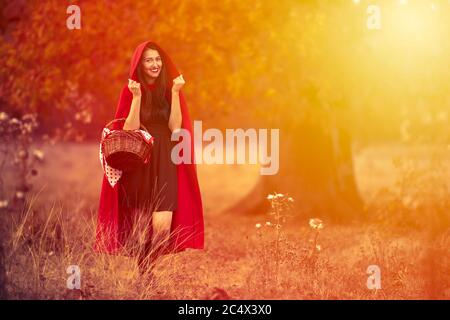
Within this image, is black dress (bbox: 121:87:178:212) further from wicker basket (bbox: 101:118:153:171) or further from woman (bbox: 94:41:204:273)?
wicker basket (bbox: 101:118:153:171)

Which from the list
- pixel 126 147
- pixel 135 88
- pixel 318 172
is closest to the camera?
pixel 126 147

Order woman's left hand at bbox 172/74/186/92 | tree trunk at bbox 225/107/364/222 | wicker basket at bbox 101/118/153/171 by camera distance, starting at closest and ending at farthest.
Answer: wicker basket at bbox 101/118/153/171
woman's left hand at bbox 172/74/186/92
tree trunk at bbox 225/107/364/222

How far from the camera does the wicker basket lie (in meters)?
7.05

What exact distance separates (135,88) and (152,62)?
30cm

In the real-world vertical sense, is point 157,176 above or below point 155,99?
below

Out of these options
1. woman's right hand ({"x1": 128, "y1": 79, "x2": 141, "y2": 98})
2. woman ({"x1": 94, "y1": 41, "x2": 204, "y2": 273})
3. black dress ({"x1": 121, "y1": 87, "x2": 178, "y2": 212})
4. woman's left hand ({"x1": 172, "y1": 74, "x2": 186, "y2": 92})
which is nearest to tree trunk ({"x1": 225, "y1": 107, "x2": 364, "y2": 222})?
woman ({"x1": 94, "y1": 41, "x2": 204, "y2": 273})

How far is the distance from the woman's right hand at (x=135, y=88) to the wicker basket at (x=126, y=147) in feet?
1.30

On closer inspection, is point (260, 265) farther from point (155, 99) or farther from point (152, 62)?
point (152, 62)

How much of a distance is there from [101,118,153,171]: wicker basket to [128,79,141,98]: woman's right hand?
0.40 meters

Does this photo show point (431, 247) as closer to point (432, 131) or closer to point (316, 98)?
point (432, 131)

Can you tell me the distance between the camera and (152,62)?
7.38m

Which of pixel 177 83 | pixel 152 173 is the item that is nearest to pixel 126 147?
pixel 152 173

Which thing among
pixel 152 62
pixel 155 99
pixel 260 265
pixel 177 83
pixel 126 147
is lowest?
pixel 260 265
